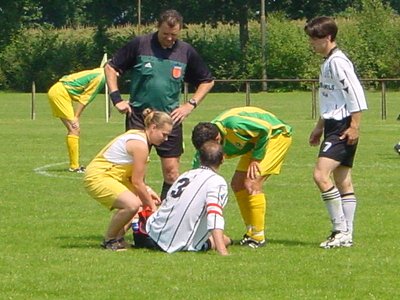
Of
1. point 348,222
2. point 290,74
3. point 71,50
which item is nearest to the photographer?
point 348,222

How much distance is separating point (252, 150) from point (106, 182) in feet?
4.26

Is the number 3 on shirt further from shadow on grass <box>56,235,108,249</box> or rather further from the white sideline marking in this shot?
the white sideline marking

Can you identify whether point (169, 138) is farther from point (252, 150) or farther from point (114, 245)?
point (114, 245)

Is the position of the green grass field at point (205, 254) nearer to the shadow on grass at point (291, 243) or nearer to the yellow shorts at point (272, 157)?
the shadow on grass at point (291, 243)

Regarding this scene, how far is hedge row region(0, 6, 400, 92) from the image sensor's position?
5650 centimetres

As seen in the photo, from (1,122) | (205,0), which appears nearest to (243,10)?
(205,0)

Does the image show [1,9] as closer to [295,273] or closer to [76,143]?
[76,143]

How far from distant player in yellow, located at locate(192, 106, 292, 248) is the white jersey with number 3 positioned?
1.46 feet

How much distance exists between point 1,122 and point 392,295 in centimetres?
2689

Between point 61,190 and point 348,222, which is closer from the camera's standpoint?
point 348,222

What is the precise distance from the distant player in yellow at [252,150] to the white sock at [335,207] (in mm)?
642

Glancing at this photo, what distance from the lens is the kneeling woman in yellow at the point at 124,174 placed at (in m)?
9.82

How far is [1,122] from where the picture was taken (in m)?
33.8

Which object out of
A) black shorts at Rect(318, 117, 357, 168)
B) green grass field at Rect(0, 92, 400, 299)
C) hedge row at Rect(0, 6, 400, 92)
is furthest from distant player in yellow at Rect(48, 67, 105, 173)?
hedge row at Rect(0, 6, 400, 92)
